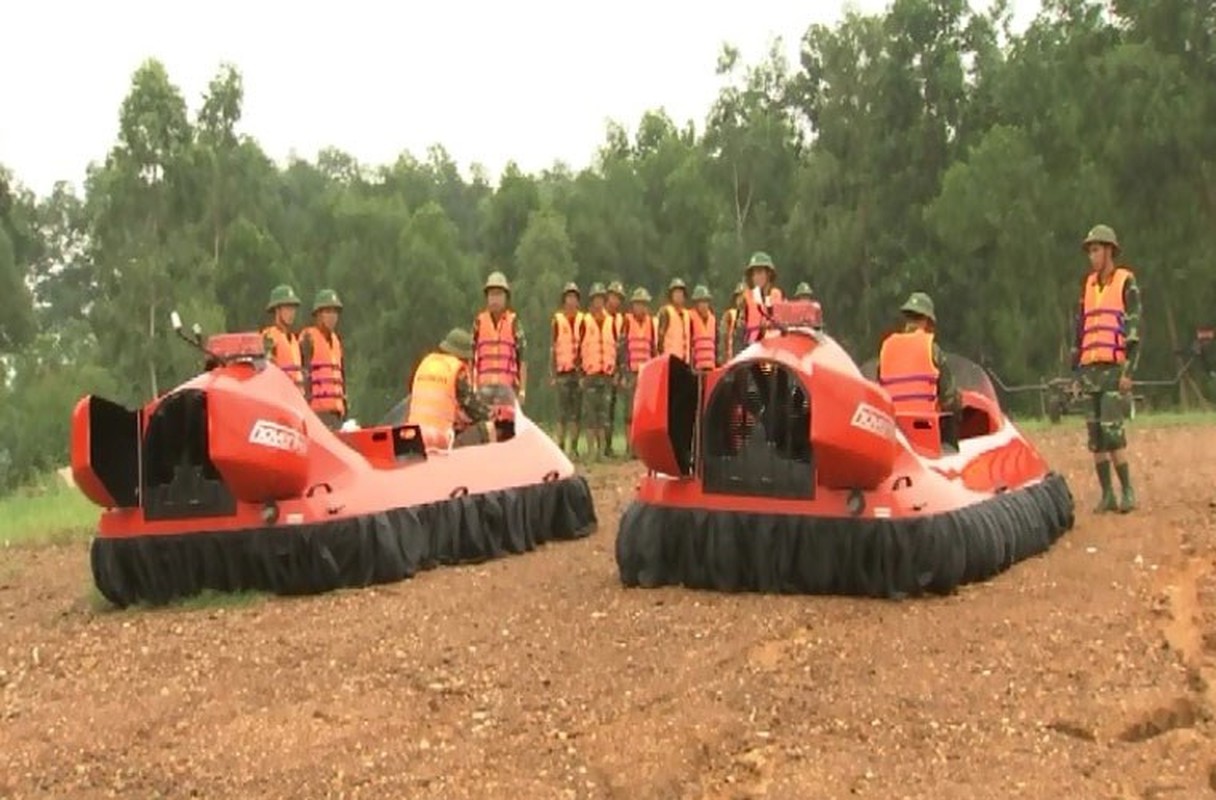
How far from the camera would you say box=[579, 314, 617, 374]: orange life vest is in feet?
42.5

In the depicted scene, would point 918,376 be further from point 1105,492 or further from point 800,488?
point 1105,492

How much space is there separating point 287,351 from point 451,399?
145cm

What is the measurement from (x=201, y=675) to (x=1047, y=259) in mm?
21263

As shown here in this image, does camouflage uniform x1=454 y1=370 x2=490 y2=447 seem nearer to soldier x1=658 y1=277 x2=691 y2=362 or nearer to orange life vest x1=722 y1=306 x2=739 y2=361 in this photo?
orange life vest x1=722 y1=306 x2=739 y2=361

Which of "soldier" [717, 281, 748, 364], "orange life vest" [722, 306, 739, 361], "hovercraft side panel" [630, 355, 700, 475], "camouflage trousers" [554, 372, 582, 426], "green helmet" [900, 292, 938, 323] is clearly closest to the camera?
"hovercraft side panel" [630, 355, 700, 475]

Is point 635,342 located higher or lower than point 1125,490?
higher

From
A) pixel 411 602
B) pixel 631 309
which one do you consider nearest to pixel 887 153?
pixel 631 309

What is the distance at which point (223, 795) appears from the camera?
149 inches

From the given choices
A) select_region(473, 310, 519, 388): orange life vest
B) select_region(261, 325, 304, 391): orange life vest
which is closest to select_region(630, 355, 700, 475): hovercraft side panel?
select_region(261, 325, 304, 391): orange life vest

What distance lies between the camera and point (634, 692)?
457cm

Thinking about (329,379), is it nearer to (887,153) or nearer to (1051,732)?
(1051,732)

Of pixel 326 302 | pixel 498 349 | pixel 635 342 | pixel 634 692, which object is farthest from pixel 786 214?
pixel 634 692

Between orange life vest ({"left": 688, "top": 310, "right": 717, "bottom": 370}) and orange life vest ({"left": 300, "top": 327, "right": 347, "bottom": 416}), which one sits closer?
orange life vest ({"left": 300, "top": 327, "right": 347, "bottom": 416})

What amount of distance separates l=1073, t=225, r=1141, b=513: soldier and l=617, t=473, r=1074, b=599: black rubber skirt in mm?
1323
